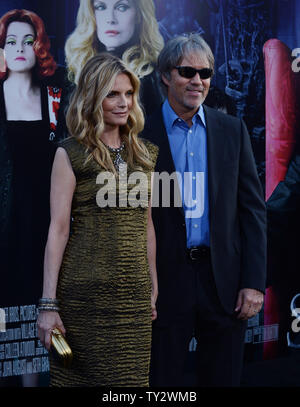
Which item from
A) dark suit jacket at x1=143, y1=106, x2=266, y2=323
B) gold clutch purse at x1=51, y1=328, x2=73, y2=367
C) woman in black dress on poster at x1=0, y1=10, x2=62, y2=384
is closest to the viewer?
gold clutch purse at x1=51, y1=328, x2=73, y2=367

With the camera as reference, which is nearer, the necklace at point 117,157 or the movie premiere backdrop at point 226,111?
the necklace at point 117,157

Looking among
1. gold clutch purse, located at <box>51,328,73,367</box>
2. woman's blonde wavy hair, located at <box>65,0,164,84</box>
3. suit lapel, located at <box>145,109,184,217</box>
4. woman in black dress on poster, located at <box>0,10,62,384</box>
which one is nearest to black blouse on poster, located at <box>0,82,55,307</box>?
woman in black dress on poster, located at <box>0,10,62,384</box>

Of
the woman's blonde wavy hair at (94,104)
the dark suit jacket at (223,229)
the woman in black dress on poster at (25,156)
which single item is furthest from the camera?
the woman in black dress on poster at (25,156)

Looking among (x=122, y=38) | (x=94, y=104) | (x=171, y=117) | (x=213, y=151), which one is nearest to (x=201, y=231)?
(x=213, y=151)

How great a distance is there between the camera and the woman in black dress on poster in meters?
3.10

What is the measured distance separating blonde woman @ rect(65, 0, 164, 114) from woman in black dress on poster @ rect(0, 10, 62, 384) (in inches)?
6.5

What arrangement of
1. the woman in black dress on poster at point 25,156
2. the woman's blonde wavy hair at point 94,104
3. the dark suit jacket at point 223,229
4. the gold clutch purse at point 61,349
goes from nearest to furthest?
1. the gold clutch purse at point 61,349
2. the woman's blonde wavy hair at point 94,104
3. the dark suit jacket at point 223,229
4. the woman in black dress on poster at point 25,156

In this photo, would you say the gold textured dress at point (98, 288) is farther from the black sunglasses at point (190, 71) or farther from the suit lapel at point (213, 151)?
the black sunglasses at point (190, 71)

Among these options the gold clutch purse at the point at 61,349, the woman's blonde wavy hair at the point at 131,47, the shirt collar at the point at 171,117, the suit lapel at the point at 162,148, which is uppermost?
the woman's blonde wavy hair at the point at 131,47

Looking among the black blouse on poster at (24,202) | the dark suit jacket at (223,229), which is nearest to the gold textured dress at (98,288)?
the dark suit jacket at (223,229)

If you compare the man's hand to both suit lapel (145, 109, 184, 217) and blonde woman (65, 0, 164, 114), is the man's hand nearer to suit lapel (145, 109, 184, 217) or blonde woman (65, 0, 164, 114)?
suit lapel (145, 109, 184, 217)

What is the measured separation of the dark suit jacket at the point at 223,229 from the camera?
2.74 metres

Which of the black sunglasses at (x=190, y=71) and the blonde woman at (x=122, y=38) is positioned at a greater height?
the blonde woman at (x=122, y=38)
